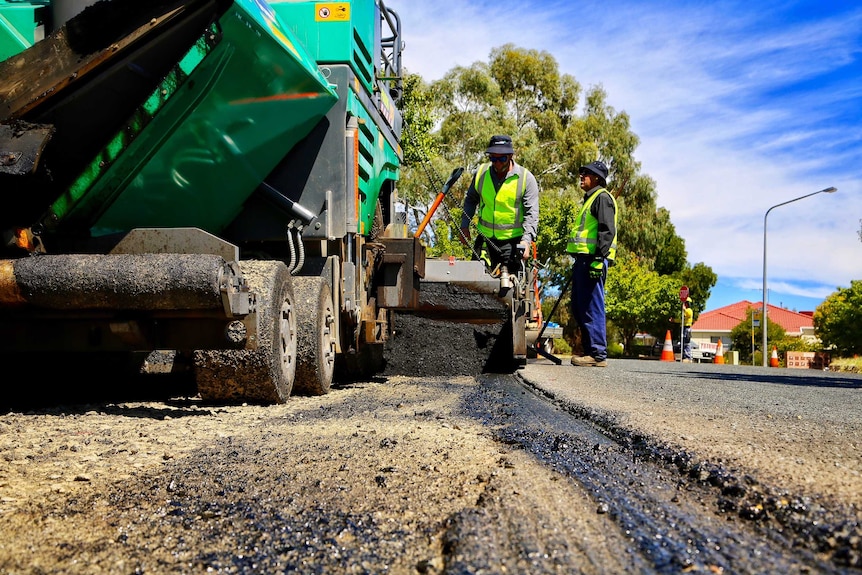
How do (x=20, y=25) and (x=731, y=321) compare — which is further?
(x=731, y=321)

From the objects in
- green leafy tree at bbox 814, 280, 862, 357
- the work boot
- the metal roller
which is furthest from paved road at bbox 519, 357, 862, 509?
green leafy tree at bbox 814, 280, 862, 357

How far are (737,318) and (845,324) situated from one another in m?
43.1

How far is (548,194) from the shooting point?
34.2m

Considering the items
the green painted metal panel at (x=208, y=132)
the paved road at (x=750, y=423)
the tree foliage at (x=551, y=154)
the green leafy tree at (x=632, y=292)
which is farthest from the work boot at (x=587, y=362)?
the green leafy tree at (x=632, y=292)

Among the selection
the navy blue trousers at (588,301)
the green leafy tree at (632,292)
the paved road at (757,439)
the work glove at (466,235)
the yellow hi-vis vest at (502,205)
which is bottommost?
the paved road at (757,439)

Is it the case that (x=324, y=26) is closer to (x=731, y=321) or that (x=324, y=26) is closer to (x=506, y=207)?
(x=506, y=207)

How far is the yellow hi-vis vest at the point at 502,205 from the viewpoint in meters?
7.64

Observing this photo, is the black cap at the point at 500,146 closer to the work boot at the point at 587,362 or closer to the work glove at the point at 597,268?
the work glove at the point at 597,268

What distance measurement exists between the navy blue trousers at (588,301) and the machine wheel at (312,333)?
360 centimetres

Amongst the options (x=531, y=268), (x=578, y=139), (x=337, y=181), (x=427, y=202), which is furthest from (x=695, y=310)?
(x=337, y=181)

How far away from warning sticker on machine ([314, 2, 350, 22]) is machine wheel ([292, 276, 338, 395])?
1.79 m

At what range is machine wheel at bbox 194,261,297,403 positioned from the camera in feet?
14.1

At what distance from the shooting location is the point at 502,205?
7.68 m

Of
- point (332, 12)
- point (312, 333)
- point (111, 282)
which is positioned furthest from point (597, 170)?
point (111, 282)
